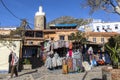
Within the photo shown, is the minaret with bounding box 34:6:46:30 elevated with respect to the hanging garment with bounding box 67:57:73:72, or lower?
elevated

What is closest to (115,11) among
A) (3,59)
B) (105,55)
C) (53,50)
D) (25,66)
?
(3,59)

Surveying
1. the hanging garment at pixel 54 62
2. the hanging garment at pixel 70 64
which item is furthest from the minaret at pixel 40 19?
the hanging garment at pixel 70 64

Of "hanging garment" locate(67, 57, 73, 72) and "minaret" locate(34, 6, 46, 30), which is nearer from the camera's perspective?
"hanging garment" locate(67, 57, 73, 72)

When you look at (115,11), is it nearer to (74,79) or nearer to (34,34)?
(74,79)

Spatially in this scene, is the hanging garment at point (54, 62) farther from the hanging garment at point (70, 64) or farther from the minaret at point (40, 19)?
the minaret at point (40, 19)

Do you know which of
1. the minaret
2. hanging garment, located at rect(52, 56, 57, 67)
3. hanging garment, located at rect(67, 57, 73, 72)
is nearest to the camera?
hanging garment, located at rect(67, 57, 73, 72)

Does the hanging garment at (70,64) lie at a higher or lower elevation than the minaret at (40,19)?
lower

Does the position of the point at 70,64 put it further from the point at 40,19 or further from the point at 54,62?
the point at 40,19

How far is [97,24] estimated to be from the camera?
273 ft

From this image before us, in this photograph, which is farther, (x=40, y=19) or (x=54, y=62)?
(x=40, y=19)

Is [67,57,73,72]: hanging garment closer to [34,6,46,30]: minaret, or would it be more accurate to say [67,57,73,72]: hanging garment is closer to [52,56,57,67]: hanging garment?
[52,56,57,67]: hanging garment

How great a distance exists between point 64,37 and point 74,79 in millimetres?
45818

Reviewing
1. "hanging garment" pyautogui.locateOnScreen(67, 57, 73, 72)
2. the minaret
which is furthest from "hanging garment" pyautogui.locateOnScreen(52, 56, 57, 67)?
the minaret

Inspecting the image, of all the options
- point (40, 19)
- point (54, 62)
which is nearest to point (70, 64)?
point (54, 62)
